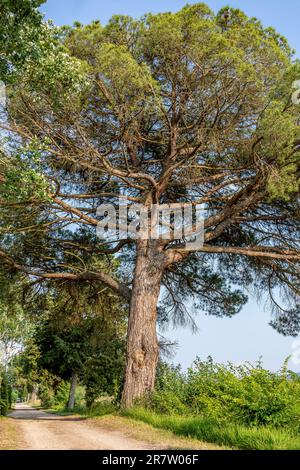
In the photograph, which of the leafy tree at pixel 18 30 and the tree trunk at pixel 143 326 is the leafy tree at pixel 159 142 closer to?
the tree trunk at pixel 143 326

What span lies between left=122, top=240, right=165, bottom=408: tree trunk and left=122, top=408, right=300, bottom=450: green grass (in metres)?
2.44

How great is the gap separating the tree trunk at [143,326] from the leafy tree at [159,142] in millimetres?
28

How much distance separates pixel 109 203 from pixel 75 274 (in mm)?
2343

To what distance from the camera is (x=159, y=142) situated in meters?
12.4

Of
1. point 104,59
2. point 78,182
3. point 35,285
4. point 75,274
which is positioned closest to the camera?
point 104,59

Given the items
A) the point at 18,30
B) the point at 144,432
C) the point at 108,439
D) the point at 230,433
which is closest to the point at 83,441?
the point at 108,439

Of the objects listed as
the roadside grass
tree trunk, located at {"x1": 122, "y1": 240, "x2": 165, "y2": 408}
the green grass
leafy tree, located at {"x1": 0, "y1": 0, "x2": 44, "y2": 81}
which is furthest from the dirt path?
leafy tree, located at {"x1": 0, "y1": 0, "x2": 44, "y2": 81}

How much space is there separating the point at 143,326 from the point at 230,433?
5.54 m

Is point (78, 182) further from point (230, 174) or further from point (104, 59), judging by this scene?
point (230, 174)

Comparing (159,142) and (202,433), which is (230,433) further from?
(159,142)

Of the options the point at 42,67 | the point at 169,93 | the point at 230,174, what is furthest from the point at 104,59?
the point at 230,174

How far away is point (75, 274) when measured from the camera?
13.9m

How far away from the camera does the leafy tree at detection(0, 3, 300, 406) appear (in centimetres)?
1070

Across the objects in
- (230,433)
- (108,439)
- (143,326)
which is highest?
(143,326)
